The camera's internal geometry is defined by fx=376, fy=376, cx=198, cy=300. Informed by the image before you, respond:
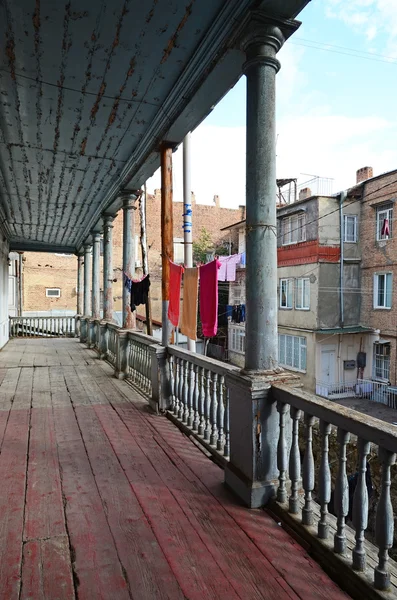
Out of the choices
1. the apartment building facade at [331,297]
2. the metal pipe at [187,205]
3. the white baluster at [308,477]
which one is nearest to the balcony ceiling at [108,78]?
the metal pipe at [187,205]

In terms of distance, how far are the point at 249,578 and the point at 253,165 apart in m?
2.35

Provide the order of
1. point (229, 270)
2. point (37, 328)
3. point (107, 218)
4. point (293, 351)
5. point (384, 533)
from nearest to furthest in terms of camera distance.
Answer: point (384, 533) → point (107, 218) → point (37, 328) → point (293, 351) → point (229, 270)

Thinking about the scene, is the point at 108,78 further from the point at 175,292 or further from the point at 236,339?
the point at 236,339

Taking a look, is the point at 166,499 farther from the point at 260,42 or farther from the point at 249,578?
the point at 260,42

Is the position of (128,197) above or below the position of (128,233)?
above

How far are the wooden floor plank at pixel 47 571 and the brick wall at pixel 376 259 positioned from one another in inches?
549

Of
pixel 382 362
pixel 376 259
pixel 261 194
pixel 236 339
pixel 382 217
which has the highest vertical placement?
pixel 382 217

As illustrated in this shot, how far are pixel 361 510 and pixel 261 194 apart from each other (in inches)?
73.9

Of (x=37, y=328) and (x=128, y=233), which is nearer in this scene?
(x=128, y=233)

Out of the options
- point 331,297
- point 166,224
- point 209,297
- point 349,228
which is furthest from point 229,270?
point 209,297

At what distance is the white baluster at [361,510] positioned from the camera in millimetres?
1720

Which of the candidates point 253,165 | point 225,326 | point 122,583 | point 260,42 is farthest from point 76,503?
point 225,326

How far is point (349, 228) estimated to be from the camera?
49.7 ft

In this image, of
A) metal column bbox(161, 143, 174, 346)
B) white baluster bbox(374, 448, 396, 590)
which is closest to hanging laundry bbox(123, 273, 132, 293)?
metal column bbox(161, 143, 174, 346)
